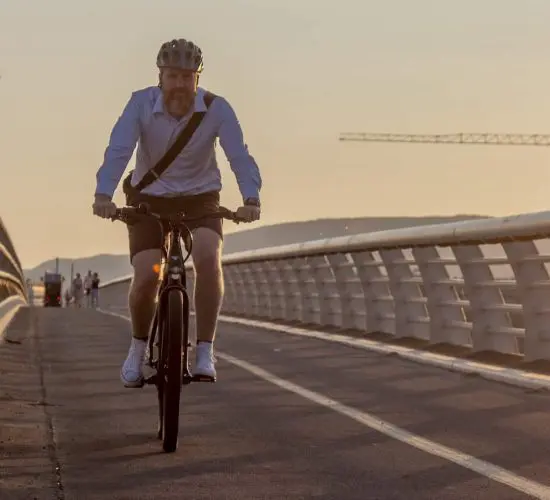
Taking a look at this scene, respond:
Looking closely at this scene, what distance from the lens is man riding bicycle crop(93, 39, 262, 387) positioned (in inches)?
321

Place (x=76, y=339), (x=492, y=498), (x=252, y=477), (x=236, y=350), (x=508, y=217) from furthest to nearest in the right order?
1. (x=76, y=339)
2. (x=236, y=350)
3. (x=508, y=217)
4. (x=252, y=477)
5. (x=492, y=498)

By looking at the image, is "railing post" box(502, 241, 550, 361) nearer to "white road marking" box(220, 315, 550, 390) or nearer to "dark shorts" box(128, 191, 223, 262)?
"white road marking" box(220, 315, 550, 390)

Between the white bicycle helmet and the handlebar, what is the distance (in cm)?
77

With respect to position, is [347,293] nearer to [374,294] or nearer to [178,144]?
[374,294]

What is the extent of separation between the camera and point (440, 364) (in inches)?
562

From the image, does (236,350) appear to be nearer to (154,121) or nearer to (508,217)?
(508,217)

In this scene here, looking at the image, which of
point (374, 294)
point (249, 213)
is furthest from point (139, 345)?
point (374, 294)

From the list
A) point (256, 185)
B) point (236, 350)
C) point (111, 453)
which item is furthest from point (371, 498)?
point (236, 350)

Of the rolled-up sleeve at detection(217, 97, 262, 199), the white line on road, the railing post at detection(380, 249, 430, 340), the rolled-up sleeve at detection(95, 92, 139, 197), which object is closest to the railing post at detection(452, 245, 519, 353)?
the railing post at detection(380, 249, 430, 340)

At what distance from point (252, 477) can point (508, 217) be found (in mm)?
7190

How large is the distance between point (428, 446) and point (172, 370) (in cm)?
148

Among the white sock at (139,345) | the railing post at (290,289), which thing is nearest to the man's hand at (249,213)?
the white sock at (139,345)

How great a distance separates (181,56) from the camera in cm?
802

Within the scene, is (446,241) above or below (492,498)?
above
